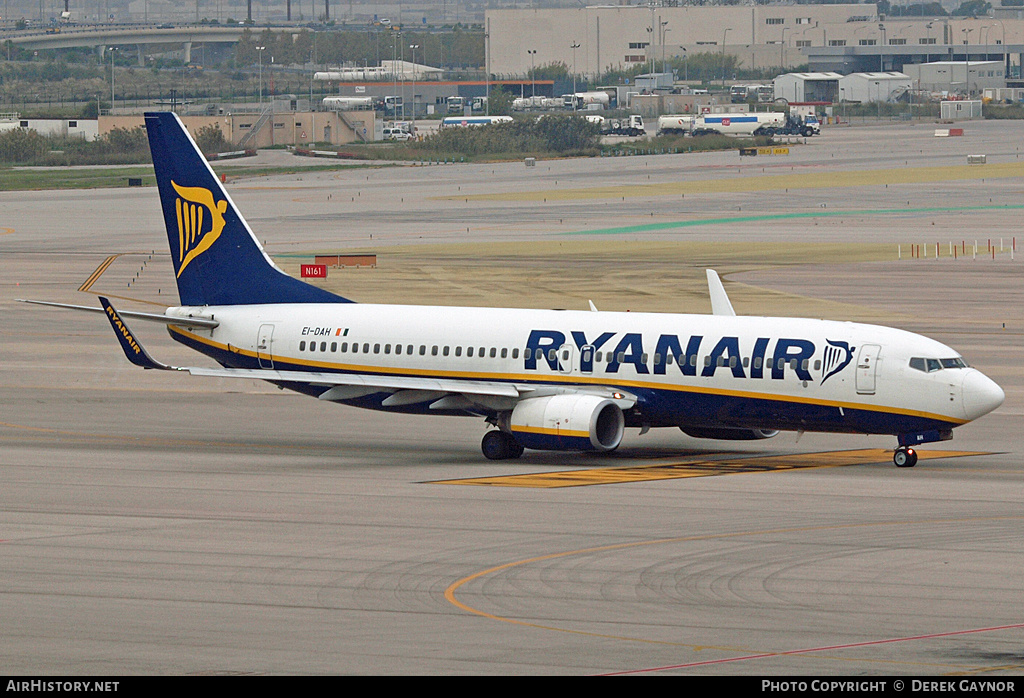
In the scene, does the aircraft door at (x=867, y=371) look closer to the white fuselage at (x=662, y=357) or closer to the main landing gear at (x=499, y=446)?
the white fuselage at (x=662, y=357)

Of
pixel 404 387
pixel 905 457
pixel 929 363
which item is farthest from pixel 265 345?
pixel 929 363

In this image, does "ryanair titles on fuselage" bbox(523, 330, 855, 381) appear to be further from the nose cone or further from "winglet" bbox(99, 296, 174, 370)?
"winglet" bbox(99, 296, 174, 370)

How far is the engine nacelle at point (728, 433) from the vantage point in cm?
4459

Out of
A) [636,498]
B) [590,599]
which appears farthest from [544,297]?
[590,599]

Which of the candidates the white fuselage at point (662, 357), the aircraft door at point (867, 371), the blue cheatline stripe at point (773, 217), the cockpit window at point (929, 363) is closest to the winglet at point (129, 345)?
the white fuselage at point (662, 357)

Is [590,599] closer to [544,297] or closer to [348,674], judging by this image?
[348,674]

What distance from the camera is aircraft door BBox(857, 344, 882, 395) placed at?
41156 mm

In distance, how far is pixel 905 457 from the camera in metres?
41.8

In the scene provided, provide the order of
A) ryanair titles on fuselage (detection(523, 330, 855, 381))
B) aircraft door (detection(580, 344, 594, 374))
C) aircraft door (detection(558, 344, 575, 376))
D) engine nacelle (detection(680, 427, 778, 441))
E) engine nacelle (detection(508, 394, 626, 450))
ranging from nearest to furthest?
ryanair titles on fuselage (detection(523, 330, 855, 381))
engine nacelle (detection(508, 394, 626, 450))
aircraft door (detection(580, 344, 594, 374))
aircraft door (detection(558, 344, 575, 376))
engine nacelle (detection(680, 427, 778, 441))

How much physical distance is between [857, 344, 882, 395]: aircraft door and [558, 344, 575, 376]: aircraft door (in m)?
7.69

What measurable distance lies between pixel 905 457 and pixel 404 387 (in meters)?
13.2

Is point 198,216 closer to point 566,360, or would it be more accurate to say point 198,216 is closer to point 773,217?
point 566,360

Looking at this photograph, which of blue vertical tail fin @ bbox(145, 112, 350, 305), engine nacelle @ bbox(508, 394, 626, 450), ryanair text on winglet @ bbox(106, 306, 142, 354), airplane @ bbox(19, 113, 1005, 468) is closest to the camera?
airplane @ bbox(19, 113, 1005, 468)

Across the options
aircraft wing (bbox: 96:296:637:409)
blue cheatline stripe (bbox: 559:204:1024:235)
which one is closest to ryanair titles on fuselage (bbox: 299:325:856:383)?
aircraft wing (bbox: 96:296:637:409)
